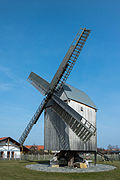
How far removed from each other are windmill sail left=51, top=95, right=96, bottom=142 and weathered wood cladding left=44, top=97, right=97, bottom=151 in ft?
3.44

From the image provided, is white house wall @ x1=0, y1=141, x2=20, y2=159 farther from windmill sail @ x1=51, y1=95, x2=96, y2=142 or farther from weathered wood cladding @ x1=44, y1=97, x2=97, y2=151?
windmill sail @ x1=51, y1=95, x2=96, y2=142

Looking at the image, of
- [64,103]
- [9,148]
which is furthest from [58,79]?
[9,148]

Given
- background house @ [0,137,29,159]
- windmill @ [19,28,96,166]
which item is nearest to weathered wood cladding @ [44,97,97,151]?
windmill @ [19,28,96,166]

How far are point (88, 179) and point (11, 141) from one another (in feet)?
86.4

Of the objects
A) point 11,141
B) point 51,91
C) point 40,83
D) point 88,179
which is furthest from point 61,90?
point 11,141

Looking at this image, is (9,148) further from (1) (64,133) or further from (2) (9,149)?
(1) (64,133)

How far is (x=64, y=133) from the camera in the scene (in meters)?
18.3

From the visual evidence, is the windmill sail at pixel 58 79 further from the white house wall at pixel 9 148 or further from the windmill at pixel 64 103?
the white house wall at pixel 9 148

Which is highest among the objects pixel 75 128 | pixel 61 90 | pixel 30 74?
pixel 30 74

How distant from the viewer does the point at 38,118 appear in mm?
20641

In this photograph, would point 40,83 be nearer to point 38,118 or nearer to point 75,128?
point 38,118

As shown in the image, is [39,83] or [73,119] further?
[39,83]

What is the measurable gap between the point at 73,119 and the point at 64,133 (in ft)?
7.95

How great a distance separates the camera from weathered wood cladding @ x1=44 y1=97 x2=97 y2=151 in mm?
17766
